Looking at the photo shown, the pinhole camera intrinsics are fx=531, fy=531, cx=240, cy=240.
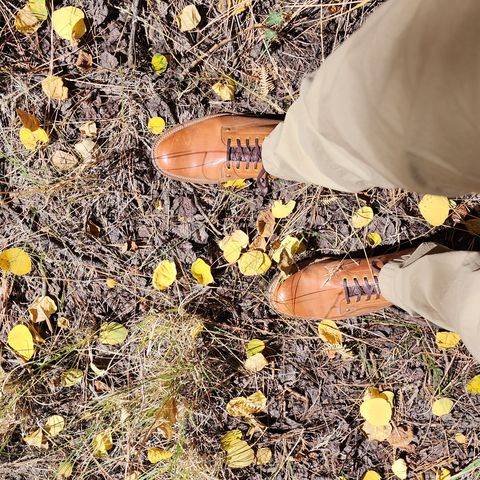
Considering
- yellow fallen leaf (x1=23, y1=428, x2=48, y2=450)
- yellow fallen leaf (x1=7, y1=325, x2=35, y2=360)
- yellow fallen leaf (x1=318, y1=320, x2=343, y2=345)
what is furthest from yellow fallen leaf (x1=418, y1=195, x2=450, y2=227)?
yellow fallen leaf (x1=23, y1=428, x2=48, y2=450)

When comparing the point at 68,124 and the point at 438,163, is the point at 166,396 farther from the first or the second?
the point at 438,163

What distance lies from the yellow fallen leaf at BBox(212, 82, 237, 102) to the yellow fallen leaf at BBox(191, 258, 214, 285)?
21.9 inches

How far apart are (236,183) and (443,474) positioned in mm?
1275

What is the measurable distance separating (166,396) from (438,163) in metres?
1.22

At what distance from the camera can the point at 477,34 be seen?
843 mm

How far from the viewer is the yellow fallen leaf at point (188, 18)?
1744 millimetres

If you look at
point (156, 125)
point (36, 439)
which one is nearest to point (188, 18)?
point (156, 125)

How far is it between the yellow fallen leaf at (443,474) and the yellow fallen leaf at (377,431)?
241mm

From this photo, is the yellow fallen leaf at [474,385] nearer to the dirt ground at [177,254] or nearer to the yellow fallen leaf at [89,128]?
the dirt ground at [177,254]

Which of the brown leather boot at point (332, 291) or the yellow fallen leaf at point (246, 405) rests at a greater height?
the brown leather boot at point (332, 291)

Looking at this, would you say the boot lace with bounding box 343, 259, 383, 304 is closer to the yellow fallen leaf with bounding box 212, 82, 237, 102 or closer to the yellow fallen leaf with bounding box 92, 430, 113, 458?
the yellow fallen leaf with bounding box 212, 82, 237, 102

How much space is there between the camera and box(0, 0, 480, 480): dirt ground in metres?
1.77

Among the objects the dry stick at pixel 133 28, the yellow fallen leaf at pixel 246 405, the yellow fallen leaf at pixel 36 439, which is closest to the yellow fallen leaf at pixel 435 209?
the yellow fallen leaf at pixel 246 405

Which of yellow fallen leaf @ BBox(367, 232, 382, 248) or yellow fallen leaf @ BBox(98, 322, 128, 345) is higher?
yellow fallen leaf @ BBox(367, 232, 382, 248)
